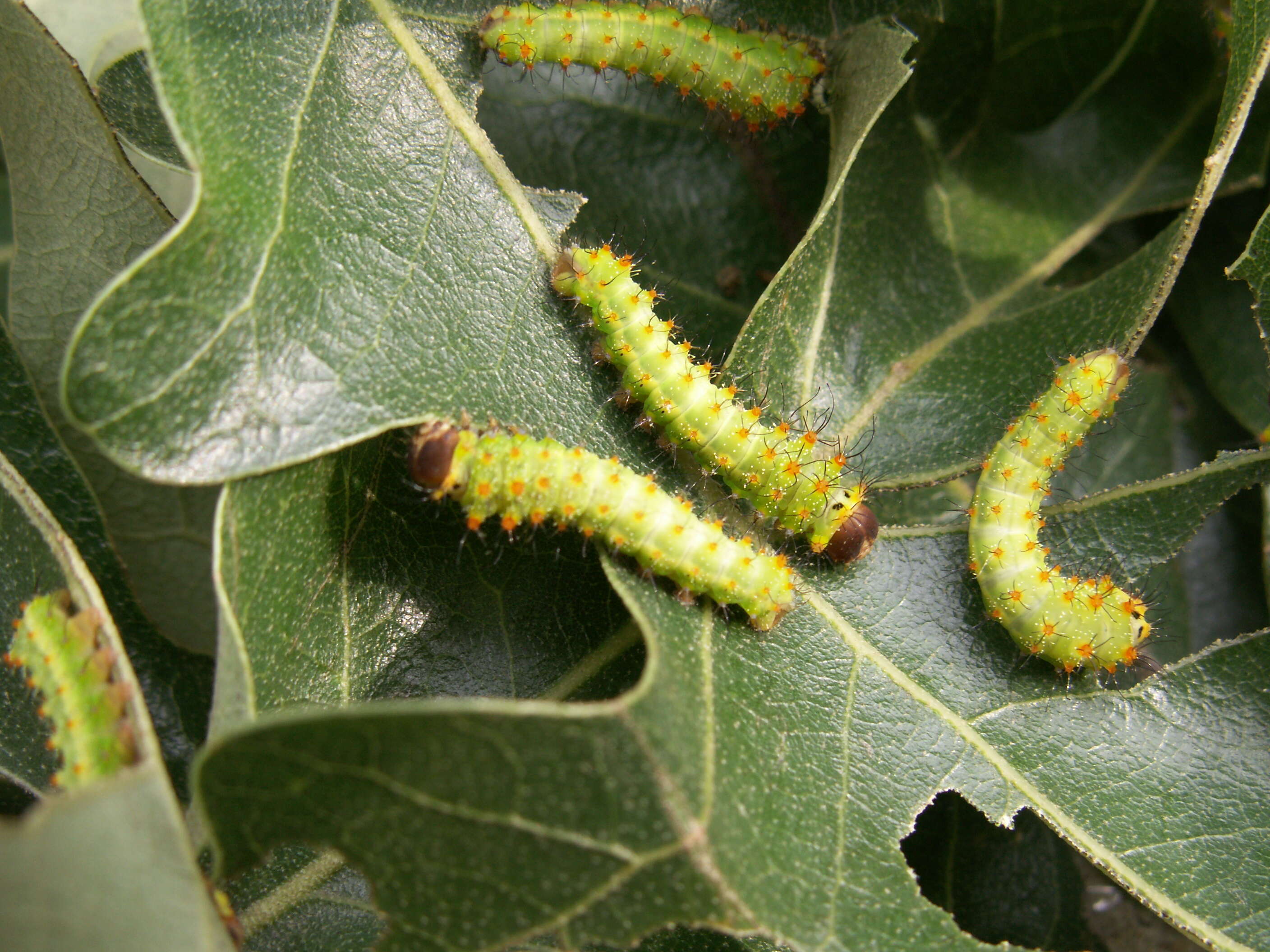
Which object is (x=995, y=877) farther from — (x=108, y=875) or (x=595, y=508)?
(x=108, y=875)

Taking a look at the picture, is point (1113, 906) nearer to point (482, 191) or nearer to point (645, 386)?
point (645, 386)

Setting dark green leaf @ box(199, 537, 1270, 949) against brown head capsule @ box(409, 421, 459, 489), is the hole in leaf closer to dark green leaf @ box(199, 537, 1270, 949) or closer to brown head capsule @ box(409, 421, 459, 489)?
dark green leaf @ box(199, 537, 1270, 949)

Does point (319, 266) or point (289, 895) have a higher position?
point (319, 266)

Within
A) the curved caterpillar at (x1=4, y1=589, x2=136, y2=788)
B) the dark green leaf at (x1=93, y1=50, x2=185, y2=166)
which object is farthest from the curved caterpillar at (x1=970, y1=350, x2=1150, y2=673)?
the dark green leaf at (x1=93, y1=50, x2=185, y2=166)

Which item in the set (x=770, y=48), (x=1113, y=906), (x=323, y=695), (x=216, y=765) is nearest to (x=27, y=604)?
(x=323, y=695)

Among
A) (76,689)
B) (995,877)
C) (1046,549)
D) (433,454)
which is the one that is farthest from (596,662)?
(995,877)

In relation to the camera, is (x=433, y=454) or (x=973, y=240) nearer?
(x=433, y=454)

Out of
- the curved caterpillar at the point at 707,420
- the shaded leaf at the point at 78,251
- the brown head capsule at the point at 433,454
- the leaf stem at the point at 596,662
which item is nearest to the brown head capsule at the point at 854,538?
the curved caterpillar at the point at 707,420
